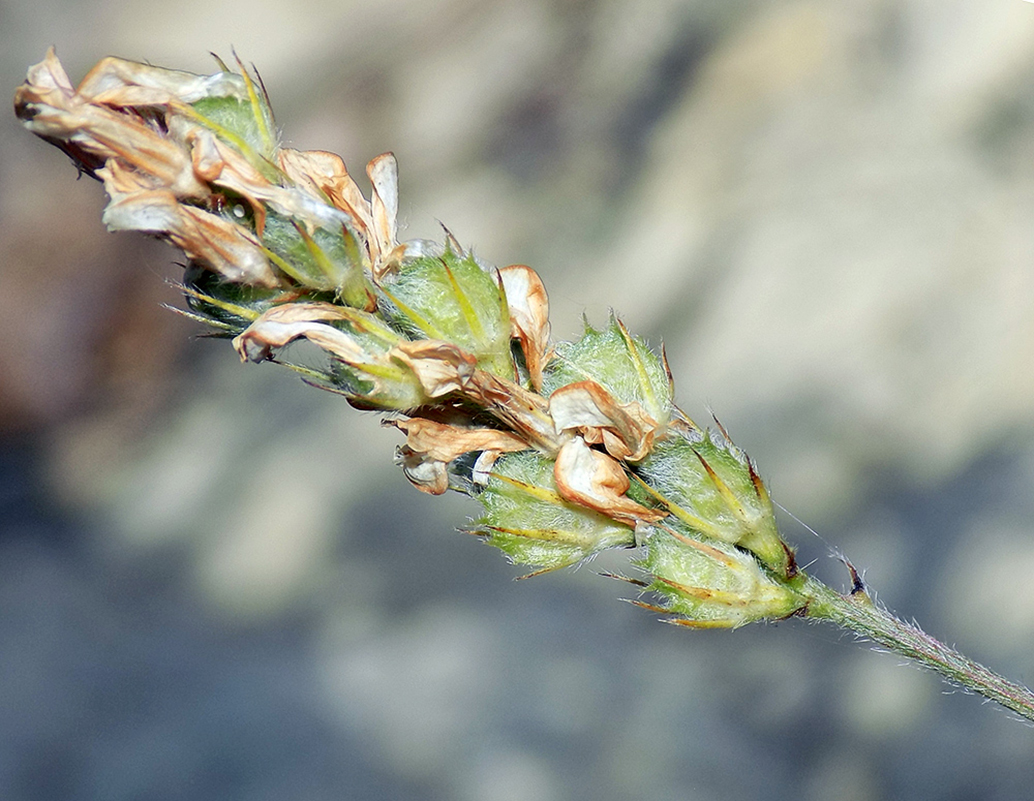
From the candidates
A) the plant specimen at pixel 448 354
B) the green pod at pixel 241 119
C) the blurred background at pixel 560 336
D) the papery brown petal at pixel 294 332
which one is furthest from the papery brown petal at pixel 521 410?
the blurred background at pixel 560 336

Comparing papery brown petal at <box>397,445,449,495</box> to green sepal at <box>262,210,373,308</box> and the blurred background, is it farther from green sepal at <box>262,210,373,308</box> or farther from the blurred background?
the blurred background

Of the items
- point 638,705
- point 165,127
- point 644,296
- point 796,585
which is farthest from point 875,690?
point 165,127

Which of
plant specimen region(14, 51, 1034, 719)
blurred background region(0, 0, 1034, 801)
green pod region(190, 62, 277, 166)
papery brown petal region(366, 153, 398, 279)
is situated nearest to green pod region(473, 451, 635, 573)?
plant specimen region(14, 51, 1034, 719)

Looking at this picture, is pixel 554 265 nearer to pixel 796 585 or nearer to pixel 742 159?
pixel 742 159

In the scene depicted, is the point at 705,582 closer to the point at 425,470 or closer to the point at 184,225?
the point at 425,470

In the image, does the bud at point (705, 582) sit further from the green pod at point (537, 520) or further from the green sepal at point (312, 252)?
the green sepal at point (312, 252)

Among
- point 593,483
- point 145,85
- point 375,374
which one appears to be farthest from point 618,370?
point 145,85

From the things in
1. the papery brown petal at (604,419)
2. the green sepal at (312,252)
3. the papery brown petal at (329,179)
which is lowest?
the green sepal at (312,252)
